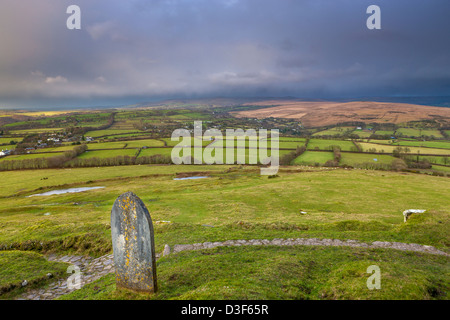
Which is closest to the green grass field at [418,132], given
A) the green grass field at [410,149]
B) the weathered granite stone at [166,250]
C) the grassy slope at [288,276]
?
the green grass field at [410,149]

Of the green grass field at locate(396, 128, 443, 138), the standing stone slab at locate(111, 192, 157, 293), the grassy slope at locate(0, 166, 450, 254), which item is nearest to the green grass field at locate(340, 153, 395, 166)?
the grassy slope at locate(0, 166, 450, 254)

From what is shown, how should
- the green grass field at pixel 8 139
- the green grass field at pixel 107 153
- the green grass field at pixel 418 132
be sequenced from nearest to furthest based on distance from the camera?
the green grass field at pixel 107 153
the green grass field at pixel 8 139
the green grass field at pixel 418 132

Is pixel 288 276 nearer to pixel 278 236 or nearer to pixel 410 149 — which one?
pixel 278 236

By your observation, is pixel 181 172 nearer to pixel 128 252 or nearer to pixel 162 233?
pixel 162 233

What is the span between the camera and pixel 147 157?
91.2 metres

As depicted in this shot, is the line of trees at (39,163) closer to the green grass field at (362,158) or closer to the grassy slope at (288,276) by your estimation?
the grassy slope at (288,276)

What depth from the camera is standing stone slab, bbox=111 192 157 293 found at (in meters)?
8.09

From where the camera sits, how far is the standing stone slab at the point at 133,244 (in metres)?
8.09

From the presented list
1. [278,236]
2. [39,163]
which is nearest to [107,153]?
[39,163]

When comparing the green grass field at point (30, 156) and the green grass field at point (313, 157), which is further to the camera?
the green grass field at point (30, 156)

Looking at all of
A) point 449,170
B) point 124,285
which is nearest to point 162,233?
point 124,285

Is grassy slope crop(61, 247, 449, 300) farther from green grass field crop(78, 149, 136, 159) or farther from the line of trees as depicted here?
the line of trees

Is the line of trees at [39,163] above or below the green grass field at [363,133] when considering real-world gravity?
below

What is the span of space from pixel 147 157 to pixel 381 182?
254 ft
